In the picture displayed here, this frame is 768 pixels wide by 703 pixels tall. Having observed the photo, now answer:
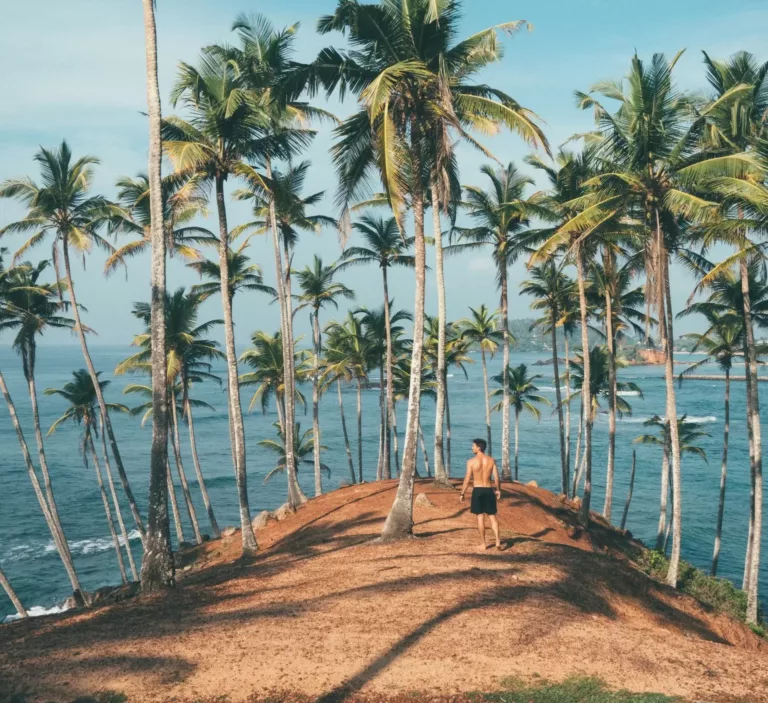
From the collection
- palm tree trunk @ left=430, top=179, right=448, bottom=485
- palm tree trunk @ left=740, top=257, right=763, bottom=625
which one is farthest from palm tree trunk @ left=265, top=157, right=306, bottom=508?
palm tree trunk @ left=740, top=257, right=763, bottom=625

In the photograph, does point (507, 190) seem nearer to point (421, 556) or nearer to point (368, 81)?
point (368, 81)

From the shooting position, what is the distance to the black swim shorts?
12.1 meters

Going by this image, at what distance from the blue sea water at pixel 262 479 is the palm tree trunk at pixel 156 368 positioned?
21.0m

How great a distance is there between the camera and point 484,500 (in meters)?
12.1

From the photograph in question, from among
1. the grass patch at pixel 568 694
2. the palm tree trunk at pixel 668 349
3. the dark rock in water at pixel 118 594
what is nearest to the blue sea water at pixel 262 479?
the dark rock in water at pixel 118 594

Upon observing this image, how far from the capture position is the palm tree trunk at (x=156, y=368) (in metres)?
11.6

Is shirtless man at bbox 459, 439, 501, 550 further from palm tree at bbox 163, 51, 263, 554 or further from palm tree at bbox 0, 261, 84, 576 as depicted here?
palm tree at bbox 0, 261, 84, 576

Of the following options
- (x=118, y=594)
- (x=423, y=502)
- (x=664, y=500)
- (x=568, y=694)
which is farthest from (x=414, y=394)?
(x=664, y=500)

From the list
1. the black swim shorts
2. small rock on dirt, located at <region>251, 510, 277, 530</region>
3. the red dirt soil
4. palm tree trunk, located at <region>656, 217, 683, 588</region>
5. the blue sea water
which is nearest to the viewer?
the red dirt soil

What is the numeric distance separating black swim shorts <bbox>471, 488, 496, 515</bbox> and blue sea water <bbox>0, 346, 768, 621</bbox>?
24384 millimetres

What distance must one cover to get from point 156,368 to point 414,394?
17.8 feet

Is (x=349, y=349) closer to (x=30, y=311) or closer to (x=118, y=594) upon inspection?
(x=30, y=311)

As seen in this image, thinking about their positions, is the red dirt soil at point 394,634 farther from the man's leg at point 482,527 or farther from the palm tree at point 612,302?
the palm tree at point 612,302

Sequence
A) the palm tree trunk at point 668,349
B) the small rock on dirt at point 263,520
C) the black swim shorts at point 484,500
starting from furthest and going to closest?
the small rock on dirt at point 263,520
the palm tree trunk at point 668,349
the black swim shorts at point 484,500
